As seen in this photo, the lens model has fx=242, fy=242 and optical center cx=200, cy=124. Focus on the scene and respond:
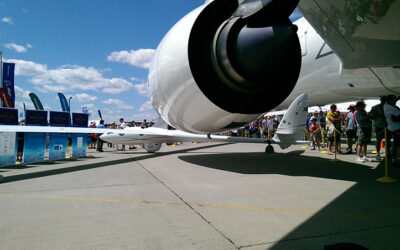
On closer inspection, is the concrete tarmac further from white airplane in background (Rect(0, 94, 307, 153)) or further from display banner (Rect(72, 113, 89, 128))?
display banner (Rect(72, 113, 89, 128))

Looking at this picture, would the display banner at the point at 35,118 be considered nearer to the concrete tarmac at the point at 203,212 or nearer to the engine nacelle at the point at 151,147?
the engine nacelle at the point at 151,147

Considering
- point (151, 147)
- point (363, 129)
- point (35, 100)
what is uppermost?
point (35, 100)

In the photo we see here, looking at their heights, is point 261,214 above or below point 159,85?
below

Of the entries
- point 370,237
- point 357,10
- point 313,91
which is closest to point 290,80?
point 357,10

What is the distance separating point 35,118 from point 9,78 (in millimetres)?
15356

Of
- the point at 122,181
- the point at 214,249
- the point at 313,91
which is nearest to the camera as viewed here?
the point at 214,249

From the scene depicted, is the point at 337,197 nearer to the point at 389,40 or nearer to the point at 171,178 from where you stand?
the point at 389,40

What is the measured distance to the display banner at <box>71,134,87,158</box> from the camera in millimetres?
8510

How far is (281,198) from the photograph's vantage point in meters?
3.04

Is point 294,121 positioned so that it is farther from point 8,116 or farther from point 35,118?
point 8,116

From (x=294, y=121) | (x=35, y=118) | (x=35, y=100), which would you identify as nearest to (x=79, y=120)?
(x=35, y=118)

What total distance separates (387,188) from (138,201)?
3.44 meters

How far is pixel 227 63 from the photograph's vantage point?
3.11 meters

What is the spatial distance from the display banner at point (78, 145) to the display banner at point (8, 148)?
2.09 metres
